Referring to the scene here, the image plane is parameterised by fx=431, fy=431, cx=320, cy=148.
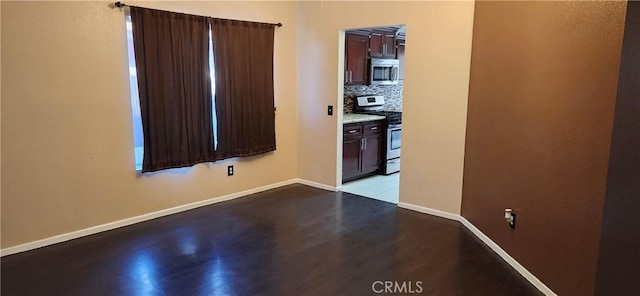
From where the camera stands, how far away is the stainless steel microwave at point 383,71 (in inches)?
231

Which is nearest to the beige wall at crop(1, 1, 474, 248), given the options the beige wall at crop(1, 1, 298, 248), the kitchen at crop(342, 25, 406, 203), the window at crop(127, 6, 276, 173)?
the beige wall at crop(1, 1, 298, 248)

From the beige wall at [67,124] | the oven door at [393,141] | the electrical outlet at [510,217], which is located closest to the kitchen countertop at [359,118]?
the oven door at [393,141]

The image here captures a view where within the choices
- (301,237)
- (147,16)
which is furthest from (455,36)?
(147,16)

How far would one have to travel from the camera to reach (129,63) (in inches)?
144

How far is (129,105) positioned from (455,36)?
2.93 m

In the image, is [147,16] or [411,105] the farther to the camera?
[411,105]

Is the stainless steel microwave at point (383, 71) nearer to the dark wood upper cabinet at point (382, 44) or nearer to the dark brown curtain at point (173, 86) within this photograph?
the dark wood upper cabinet at point (382, 44)

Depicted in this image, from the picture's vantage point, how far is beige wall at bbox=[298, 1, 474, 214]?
3912 millimetres

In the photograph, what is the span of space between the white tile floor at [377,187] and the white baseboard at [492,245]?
37 cm

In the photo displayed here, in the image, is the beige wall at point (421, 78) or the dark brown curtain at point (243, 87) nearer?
the beige wall at point (421, 78)

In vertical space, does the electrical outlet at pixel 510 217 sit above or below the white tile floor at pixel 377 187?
above

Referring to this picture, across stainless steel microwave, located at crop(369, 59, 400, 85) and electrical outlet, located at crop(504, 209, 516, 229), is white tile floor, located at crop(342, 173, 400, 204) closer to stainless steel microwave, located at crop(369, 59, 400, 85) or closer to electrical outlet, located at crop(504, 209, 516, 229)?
stainless steel microwave, located at crop(369, 59, 400, 85)

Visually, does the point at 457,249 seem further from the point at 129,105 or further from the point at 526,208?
the point at 129,105

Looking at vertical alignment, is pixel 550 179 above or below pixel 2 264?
above
